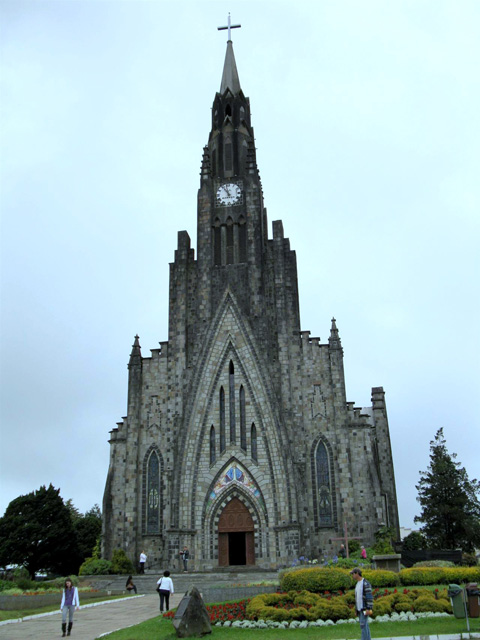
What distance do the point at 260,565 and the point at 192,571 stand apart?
12.7 ft

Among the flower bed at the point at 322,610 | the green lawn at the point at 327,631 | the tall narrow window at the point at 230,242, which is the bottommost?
the green lawn at the point at 327,631

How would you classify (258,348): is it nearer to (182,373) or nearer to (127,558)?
(182,373)

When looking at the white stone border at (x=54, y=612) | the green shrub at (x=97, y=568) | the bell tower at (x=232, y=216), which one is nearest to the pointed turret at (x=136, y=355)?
the bell tower at (x=232, y=216)

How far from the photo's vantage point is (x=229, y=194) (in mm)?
45188

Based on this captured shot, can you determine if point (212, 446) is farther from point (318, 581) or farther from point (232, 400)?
point (318, 581)

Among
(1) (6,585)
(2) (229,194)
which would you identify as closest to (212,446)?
(1) (6,585)

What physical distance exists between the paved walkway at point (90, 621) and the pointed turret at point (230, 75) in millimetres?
40088

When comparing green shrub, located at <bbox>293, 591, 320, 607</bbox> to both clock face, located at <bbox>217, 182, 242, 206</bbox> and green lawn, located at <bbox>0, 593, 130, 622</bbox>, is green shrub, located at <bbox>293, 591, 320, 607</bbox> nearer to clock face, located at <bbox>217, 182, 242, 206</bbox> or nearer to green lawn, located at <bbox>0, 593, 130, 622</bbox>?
green lawn, located at <bbox>0, 593, 130, 622</bbox>

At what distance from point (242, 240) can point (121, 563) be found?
22242mm

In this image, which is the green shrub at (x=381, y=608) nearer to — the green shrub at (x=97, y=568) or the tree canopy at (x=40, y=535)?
the green shrub at (x=97, y=568)

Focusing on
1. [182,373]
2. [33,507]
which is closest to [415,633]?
[182,373]

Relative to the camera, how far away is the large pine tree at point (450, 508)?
43.9m

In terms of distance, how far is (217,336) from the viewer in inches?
1580

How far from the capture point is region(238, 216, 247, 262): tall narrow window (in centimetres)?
4328
